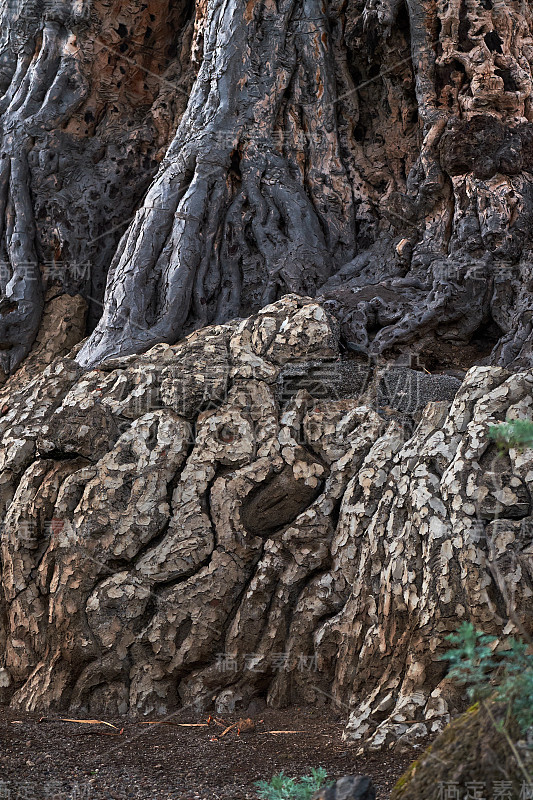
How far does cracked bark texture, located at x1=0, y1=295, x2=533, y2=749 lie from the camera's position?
3.24 m

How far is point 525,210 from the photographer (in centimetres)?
529

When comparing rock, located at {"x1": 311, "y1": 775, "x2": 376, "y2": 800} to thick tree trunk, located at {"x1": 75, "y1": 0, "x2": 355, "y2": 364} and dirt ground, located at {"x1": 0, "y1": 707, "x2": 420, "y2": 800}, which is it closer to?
dirt ground, located at {"x1": 0, "y1": 707, "x2": 420, "y2": 800}

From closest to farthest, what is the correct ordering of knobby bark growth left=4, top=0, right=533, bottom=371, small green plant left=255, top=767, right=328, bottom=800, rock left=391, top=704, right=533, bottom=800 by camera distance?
rock left=391, top=704, right=533, bottom=800 → small green plant left=255, top=767, right=328, bottom=800 → knobby bark growth left=4, top=0, right=533, bottom=371

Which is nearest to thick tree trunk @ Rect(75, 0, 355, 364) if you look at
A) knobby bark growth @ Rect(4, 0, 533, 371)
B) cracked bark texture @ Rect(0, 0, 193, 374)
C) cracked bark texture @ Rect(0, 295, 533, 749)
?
knobby bark growth @ Rect(4, 0, 533, 371)

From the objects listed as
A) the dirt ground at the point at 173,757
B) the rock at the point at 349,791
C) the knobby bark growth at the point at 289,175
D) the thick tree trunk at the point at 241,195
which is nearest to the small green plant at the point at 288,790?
the rock at the point at 349,791

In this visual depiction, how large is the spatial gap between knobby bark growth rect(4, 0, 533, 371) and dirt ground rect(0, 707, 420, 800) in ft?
8.08

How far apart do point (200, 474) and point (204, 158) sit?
2.90 m

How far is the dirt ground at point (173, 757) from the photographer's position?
2.79 meters

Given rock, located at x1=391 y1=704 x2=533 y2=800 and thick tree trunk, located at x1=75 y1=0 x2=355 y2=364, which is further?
thick tree trunk, located at x1=75 y1=0 x2=355 y2=364

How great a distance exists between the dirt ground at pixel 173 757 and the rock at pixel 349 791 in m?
0.66

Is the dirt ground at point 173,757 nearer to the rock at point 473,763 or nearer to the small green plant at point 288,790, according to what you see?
the small green plant at point 288,790

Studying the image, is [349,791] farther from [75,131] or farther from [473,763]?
[75,131]

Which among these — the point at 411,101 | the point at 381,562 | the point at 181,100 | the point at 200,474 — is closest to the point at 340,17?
the point at 411,101

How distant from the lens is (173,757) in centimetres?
314
